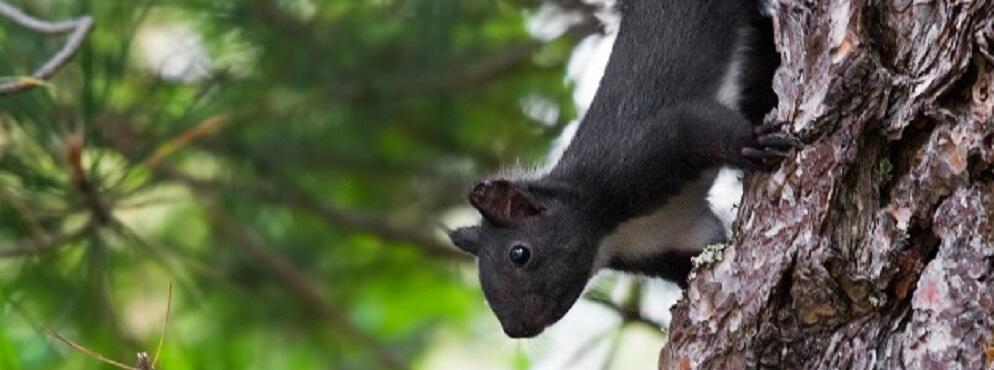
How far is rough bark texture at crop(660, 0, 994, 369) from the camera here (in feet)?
6.48

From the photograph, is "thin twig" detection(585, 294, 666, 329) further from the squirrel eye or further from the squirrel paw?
the squirrel paw

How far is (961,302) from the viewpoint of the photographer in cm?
194

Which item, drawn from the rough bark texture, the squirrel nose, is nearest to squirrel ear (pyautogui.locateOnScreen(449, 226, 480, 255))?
the squirrel nose

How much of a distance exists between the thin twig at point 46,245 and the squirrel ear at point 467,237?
84 centimetres

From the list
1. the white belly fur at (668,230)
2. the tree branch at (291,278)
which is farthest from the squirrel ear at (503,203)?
the tree branch at (291,278)

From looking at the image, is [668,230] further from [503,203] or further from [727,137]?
[727,137]

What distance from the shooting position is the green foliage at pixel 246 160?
11.0 feet

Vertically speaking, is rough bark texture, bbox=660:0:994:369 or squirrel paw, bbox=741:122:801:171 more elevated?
squirrel paw, bbox=741:122:801:171

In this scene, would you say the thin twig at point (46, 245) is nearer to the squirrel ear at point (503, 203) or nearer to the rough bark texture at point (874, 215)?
the squirrel ear at point (503, 203)

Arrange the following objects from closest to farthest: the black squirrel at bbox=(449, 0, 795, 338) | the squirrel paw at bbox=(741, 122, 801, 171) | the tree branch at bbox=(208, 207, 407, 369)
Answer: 1. the squirrel paw at bbox=(741, 122, 801, 171)
2. the black squirrel at bbox=(449, 0, 795, 338)
3. the tree branch at bbox=(208, 207, 407, 369)

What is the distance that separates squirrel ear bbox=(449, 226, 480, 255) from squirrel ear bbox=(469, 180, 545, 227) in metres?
0.07

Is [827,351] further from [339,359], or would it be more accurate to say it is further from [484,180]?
[339,359]

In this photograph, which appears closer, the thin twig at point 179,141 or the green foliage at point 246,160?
the thin twig at point 179,141

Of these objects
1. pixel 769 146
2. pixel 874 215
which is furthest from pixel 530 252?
pixel 874 215
